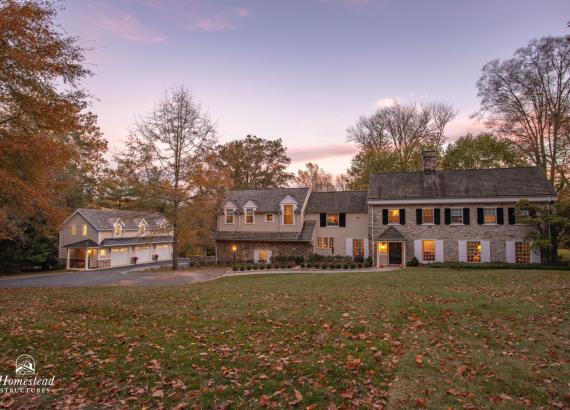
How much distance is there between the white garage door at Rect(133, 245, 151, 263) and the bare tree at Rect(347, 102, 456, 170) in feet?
101

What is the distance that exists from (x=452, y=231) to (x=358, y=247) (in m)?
7.54

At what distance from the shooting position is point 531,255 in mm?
23109

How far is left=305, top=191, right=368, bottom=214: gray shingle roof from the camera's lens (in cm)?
2841

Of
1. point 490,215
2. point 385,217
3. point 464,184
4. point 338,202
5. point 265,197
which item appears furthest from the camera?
point 265,197

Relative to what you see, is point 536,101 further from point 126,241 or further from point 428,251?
point 126,241

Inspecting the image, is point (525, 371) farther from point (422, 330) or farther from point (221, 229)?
point (221, 229)

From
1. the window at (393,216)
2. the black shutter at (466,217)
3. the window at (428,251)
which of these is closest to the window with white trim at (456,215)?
the black shutter at (466,217)

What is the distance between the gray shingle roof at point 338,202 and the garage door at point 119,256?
911 inches

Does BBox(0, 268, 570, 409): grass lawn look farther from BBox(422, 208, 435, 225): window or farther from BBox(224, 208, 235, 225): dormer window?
BBox(224, 208, 235, 225): dormer window

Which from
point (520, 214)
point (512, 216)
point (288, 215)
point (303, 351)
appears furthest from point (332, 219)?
point (303, 351)

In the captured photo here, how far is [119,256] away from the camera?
3653 centimetres

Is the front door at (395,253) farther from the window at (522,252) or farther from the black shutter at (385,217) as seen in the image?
the window at (522,252)

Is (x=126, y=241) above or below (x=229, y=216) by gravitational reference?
below

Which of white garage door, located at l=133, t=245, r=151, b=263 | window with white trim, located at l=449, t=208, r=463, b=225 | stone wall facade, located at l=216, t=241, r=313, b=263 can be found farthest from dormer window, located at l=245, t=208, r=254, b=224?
white garage door, located at l=133, t=245, r=151, b=263
